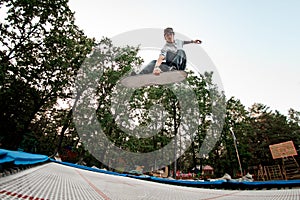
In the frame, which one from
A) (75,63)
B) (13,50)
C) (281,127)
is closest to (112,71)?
(75,63)

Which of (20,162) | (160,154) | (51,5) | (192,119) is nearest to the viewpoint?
(20,162)

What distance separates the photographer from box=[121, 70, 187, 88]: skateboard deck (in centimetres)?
406

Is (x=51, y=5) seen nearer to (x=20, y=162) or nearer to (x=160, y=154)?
(x=20, y=162)

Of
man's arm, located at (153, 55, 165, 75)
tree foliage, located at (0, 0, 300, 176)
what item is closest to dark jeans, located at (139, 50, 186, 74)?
man's arm, located at (153, 55, 165, 75)

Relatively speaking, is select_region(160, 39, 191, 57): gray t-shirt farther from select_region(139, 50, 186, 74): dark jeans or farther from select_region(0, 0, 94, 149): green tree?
select_region(0, 0, 94, 149): green tree

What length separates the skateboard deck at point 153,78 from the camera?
4.06m

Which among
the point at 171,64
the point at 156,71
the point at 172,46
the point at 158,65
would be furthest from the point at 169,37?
the point at 156,71

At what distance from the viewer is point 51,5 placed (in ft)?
38.7

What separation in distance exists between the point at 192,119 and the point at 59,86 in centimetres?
1313

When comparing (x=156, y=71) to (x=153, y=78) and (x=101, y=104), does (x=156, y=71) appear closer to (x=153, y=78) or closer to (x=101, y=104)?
(x=153, y=78)

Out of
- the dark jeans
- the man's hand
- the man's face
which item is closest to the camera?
the man's hand

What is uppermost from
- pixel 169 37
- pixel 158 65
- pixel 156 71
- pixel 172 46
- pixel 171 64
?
pixel 169 37

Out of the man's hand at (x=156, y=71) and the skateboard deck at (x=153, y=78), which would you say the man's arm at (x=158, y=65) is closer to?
the man's hand at (x=156, y=71)

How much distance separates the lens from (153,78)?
13.9 ft
